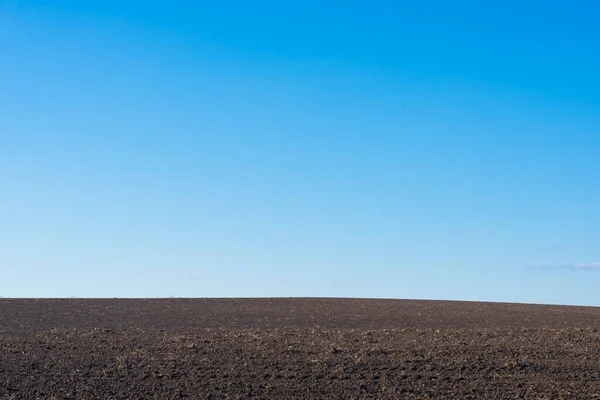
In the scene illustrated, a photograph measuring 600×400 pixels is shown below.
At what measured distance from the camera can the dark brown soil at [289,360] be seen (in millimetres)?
15086

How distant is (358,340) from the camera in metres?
20.9

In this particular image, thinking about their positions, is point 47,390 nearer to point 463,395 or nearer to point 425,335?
point 463,395

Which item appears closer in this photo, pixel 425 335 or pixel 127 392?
pixel 127 392

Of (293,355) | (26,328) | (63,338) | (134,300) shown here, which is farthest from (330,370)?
(134,300)

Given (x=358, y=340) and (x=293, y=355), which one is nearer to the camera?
(x=293, y=355)

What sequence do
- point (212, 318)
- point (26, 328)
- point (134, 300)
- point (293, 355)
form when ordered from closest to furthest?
point (293, 355) → point (26, 328) → point (212, 318) → point (134, 300)

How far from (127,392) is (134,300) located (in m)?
26.6

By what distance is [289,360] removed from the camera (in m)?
17.6

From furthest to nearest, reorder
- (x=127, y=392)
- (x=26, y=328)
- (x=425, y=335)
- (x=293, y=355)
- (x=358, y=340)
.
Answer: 1. (x=26, y=328)
2. (x=425, y=335)
3. (x=358, y=340)
4. (x=293, y=355)
5. (x=127, y=392)

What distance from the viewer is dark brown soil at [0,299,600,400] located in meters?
15.1

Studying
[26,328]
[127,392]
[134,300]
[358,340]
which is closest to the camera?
[127,392]

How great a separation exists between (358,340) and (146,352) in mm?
5656

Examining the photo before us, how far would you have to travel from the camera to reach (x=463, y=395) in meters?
14.8

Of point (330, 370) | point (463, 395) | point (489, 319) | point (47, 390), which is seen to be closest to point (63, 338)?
point (47, 390)
